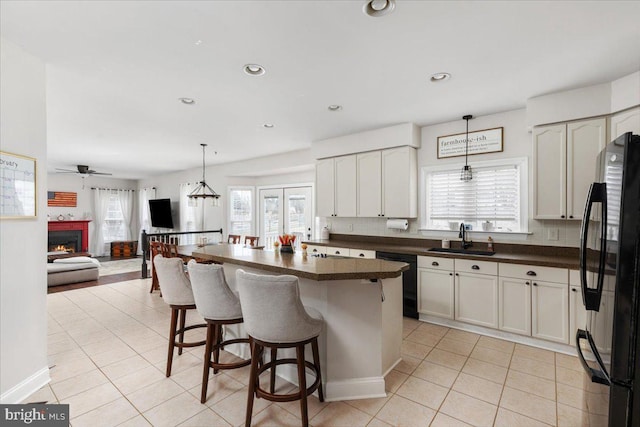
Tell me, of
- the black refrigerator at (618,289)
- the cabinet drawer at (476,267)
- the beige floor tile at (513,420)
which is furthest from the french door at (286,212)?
the black refrigerator at (618,289)

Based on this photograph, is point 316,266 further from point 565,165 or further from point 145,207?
point 145,207

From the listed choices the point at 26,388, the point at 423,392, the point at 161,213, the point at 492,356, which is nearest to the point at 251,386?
the point at 423,392

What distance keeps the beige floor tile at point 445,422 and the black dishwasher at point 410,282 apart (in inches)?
71.6

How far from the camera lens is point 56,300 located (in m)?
4.78

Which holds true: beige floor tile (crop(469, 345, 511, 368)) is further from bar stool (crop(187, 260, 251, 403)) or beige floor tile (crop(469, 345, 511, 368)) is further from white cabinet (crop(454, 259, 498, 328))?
bar stool (crop(187, 260, 251, 403))

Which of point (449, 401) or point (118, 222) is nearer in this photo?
point (449, 401)

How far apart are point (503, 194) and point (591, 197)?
2.55 m

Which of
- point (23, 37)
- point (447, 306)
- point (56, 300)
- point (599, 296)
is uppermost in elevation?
point (23, 37)

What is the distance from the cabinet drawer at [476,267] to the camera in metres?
3.19

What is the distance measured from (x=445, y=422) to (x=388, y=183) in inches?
118

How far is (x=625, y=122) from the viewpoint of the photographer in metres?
2.65

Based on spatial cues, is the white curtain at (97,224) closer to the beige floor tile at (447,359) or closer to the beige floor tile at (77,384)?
the beige floor tile at (77,384)

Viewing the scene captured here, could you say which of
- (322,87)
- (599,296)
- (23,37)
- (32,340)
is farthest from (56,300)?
(599,296)

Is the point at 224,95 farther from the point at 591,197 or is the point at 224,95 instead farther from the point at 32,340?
the point at 591,197
